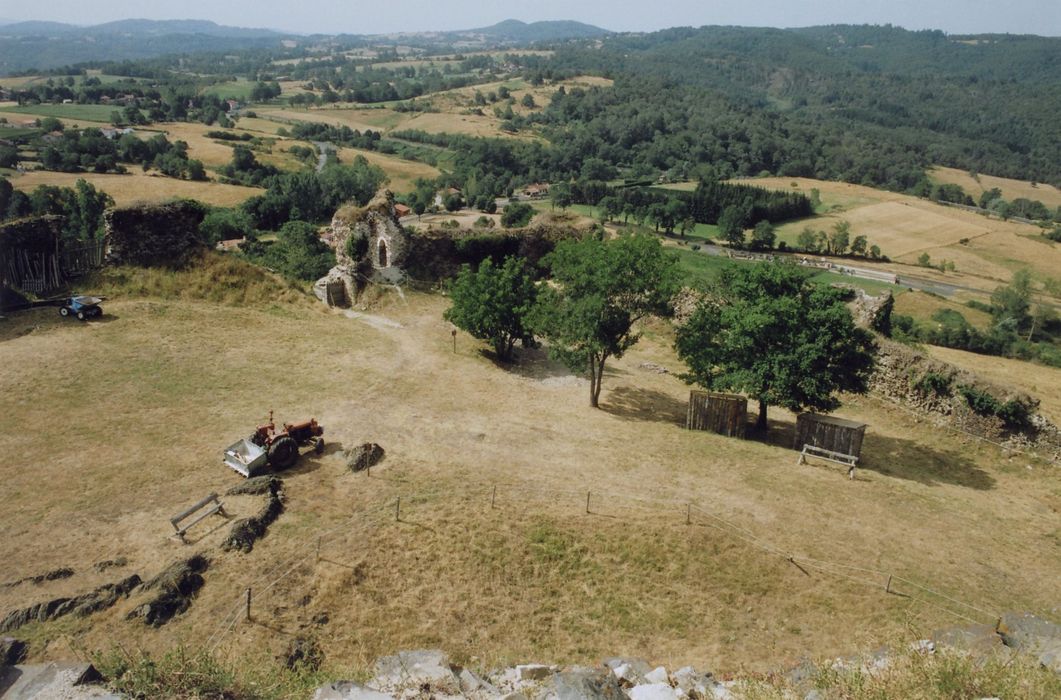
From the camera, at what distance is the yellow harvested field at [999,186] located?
536 ft

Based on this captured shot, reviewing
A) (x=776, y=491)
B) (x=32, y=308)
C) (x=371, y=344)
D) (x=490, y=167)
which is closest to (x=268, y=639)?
(x=776, y=491)

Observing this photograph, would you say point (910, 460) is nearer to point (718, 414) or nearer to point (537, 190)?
point (718, 414)

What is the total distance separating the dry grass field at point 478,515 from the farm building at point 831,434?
93cm

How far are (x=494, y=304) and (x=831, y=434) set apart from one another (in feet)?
45.5

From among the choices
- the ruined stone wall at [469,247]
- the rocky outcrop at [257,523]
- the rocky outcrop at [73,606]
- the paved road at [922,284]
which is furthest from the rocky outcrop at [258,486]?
the paved road at [922,284]

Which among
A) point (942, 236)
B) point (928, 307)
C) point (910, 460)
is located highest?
point (910, 460)

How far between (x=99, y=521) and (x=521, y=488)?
32.2ft

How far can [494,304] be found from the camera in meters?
27.4

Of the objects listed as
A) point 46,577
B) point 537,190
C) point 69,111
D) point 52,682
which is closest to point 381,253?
point 46,577

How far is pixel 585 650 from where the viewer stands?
12336 millimetres

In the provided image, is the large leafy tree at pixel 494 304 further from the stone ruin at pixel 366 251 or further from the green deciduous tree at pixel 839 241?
the green deciduous tree at pixel 839 241

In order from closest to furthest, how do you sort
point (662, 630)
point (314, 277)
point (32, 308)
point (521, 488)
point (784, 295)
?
point (662, 630), point (521, 488), point (784, 295), point (32, 308), point (314, 277)

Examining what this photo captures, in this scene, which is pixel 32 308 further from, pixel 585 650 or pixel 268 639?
pixel 585 650

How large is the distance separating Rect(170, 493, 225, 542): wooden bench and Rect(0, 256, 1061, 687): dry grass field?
251 mm
